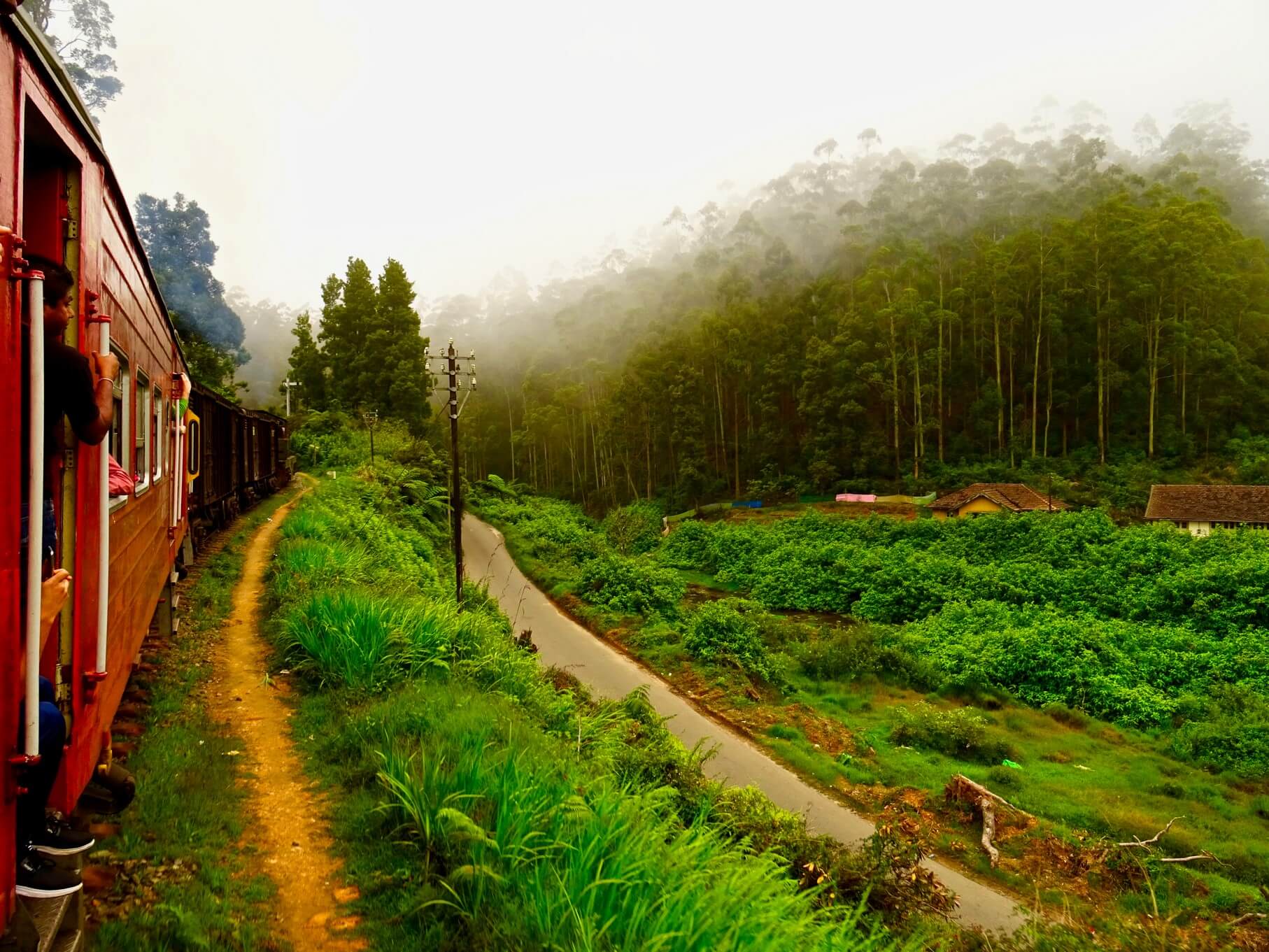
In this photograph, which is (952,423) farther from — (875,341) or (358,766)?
(358,766)

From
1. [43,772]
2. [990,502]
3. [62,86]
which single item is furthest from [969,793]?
[990,502]

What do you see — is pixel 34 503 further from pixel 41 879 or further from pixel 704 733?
pixel 704 733

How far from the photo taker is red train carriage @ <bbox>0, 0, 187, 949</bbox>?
1.99 meters

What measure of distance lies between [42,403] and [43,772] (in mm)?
1134

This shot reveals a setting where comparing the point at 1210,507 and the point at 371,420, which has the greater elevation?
the point at 371,420

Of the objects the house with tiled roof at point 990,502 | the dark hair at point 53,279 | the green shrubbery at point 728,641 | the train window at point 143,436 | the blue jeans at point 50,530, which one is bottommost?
the green shrubbery at point 728,641

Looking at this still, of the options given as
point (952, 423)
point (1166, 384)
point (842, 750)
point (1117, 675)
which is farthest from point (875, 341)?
point (842, 750)

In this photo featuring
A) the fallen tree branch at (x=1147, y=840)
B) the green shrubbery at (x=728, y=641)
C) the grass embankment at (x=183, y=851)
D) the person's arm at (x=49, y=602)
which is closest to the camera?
the person's arm at (x=49, y=602)

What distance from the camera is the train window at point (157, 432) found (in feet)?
17.9

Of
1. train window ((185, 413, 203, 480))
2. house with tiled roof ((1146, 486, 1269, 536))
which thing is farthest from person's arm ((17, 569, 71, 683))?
house with tiled roof ((1146, 486, 1269, 536))

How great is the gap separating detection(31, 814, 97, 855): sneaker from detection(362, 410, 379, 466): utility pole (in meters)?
Answer: 29.6

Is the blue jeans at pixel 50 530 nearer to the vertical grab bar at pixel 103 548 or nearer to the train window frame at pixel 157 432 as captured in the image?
the vertical grab bar at pixel 103 548

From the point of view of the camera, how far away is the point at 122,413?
3916 millimetres

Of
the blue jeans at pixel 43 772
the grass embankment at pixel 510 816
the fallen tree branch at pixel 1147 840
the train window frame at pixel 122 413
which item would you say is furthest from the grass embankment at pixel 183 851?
the fallen tree branch at pixel 1147 840
